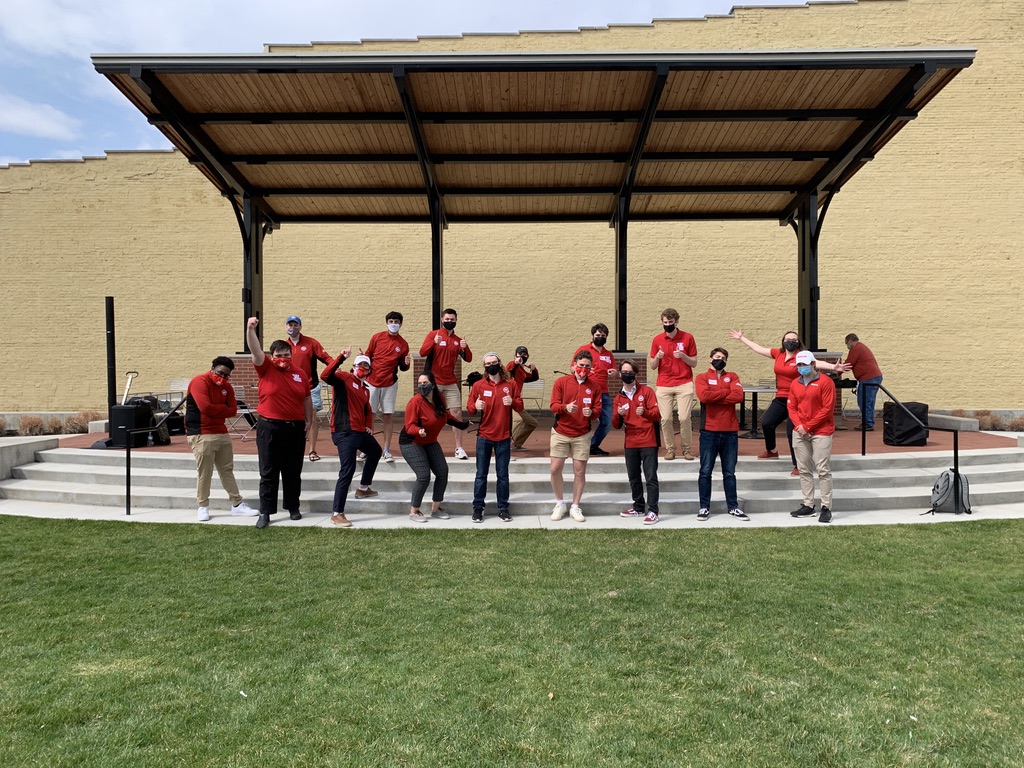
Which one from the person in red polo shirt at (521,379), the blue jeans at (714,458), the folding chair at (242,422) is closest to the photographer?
the blue jeans at (714,458)

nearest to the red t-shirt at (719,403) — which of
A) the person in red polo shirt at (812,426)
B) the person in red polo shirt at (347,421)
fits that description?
the person in red polo shirt at (812,426)

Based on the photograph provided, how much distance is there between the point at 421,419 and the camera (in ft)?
23.9

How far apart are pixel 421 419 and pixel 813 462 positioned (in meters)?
4.40

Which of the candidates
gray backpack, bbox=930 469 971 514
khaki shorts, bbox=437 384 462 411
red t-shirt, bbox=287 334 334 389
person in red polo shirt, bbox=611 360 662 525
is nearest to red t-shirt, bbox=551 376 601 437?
person in red polo shirt, bbox=611 360 662 525

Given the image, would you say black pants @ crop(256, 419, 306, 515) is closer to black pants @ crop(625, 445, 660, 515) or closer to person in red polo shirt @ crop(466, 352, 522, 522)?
person in red polo shirt @ crop(466, 352, 522, 522)

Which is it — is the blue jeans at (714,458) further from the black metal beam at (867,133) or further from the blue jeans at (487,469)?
the black metal beam at (867,133)

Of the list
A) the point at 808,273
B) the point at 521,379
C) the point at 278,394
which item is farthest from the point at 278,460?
the point at 808,273

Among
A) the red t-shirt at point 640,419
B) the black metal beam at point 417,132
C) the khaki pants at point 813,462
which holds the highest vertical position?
the black metal beam at point 417,132

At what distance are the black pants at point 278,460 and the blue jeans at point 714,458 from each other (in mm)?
4507

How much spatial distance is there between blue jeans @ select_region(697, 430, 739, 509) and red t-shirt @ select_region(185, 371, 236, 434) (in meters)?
5.43

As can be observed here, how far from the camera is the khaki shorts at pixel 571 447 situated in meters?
7.44

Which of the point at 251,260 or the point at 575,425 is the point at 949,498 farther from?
the point at 251,260

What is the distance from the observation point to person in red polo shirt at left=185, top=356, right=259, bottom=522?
24.8 feet

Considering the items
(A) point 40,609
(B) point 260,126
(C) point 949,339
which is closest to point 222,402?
(A) point 40,609
